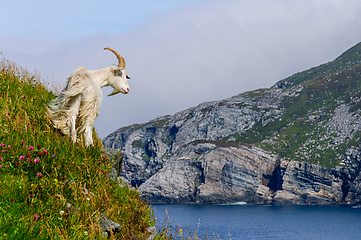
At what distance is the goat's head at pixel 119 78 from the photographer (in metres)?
10.1

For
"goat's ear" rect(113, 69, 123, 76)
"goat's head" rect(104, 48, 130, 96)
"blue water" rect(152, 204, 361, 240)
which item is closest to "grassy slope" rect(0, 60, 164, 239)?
"goat's head" rect(104, 48, 130, 96)

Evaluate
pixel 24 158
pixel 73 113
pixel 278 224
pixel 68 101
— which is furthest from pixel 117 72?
pixel 278 224

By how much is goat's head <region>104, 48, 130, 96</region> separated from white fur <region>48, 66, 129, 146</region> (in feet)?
1.96

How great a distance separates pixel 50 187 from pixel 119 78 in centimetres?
428

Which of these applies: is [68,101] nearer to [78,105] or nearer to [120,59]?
[78,105]

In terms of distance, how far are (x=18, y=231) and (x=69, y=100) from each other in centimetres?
452

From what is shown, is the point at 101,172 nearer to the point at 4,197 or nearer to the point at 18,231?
the point at 4,197

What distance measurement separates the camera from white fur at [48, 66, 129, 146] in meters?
9.12

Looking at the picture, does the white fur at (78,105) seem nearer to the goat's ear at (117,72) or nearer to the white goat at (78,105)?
the white goat at (78,105)

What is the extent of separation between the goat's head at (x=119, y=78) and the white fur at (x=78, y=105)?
597 millimetres

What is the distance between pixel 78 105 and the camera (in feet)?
30.3

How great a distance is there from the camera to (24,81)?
12.5 m

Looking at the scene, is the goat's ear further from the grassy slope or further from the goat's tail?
the grassy slope

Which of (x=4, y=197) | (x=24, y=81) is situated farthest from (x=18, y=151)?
(x=24, y=81)
